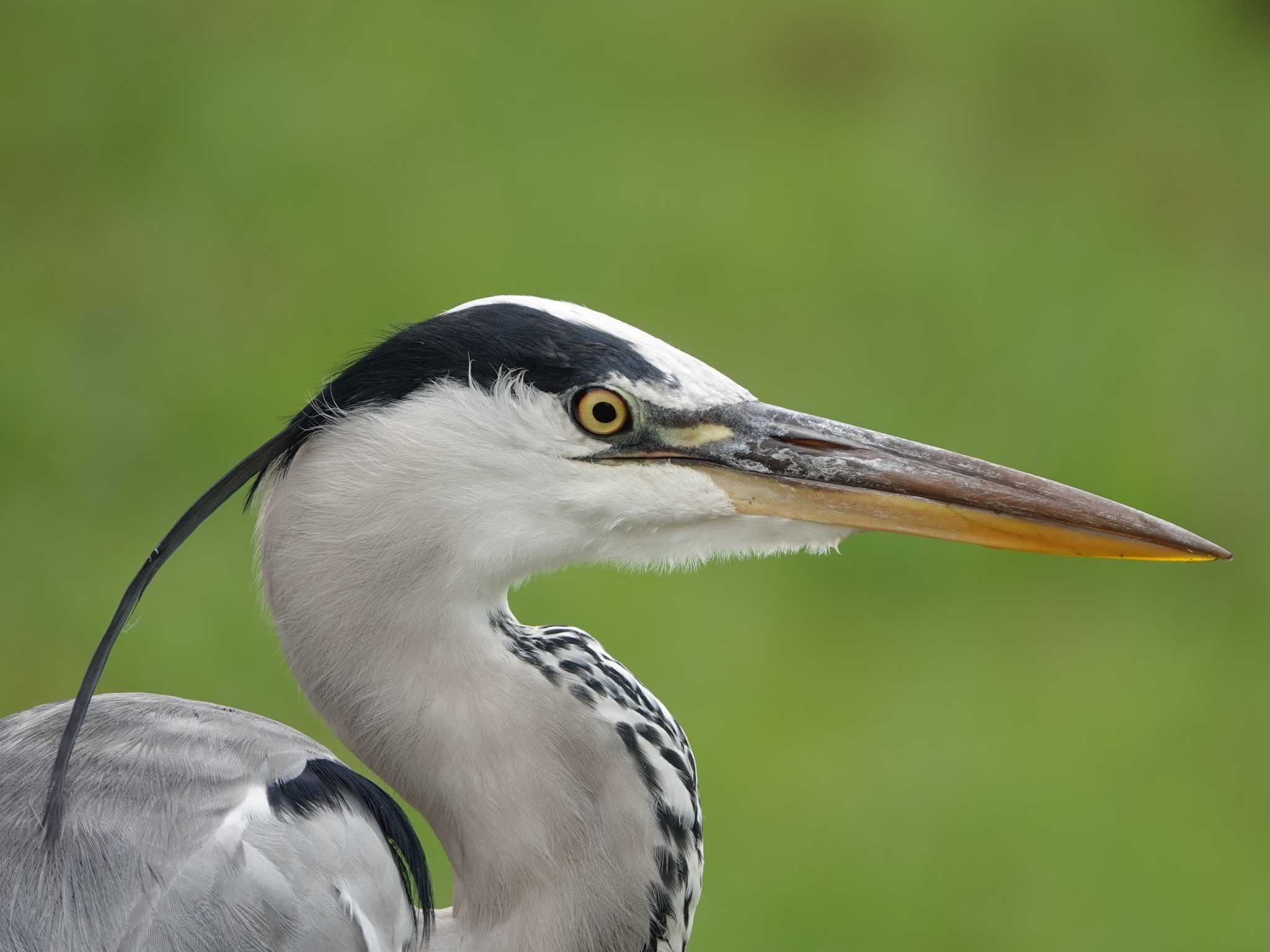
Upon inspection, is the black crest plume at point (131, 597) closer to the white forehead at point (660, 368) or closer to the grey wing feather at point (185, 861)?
the grey wing feather at point (185, 861)

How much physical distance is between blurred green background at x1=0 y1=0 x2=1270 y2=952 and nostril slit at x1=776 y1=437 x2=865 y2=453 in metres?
1.58

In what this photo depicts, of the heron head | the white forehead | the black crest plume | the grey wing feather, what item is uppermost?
the white forehead

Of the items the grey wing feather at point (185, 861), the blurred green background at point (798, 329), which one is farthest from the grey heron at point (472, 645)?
the blurred green background at point (798, 329)

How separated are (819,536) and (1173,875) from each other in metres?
1.83

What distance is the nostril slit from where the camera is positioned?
1158mm

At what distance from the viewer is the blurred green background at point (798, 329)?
272 cm

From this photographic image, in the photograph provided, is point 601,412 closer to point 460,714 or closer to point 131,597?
point 460,714

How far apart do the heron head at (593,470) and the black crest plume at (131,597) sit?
19 mm

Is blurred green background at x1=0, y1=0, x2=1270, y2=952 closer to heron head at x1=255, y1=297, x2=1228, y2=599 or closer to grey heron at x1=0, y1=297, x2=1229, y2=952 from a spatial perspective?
grey heron at x1=0, y1=297, x2=1229, y2=952

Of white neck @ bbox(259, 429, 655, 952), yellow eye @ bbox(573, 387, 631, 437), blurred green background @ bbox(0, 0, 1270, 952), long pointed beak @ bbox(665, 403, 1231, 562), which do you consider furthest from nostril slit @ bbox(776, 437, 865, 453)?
blurred green background @ bbox(0, 0, 1270, 952)

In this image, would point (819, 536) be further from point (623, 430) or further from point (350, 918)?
point (350, 918)

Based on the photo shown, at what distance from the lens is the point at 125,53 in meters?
4.14

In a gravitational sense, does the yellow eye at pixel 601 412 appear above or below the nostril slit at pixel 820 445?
below

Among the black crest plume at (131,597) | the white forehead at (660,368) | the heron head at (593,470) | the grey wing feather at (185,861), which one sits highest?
the white forehead at (660,368)
